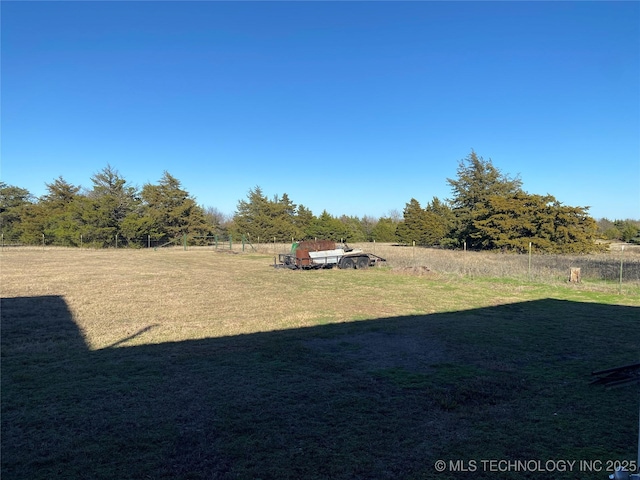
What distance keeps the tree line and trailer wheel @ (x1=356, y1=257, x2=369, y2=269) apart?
14.5 metres

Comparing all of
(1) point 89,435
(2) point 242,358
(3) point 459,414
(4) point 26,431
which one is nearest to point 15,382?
(4) point 26,431

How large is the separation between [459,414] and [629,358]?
3.64 meters

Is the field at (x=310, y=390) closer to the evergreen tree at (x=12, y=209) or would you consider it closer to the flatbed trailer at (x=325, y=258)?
the flatbed trailer at (x=325, y=258)

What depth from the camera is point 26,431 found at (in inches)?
134

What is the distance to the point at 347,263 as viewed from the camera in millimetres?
19656

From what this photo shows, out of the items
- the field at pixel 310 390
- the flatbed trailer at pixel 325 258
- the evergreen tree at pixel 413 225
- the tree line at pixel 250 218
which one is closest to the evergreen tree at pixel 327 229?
the tree line at pixel 250 218

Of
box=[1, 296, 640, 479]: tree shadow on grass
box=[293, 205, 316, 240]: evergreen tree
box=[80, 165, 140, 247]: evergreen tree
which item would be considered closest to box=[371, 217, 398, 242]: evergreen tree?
box=[293, 205, 316, 240]: evergreen tree

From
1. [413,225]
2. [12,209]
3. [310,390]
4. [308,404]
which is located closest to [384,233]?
[413,225]

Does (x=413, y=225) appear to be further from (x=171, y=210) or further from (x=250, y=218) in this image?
(x=171, y=210)

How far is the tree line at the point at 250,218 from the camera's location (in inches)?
1184

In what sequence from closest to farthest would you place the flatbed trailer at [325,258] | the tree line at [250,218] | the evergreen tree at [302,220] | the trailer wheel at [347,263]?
the flatbed trailer at [325,258], the trailer wheel at [347,263], the tree line at [250,218], the evergreen tree at [302,220]

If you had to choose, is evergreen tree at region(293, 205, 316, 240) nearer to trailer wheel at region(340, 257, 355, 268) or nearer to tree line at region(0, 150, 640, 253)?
tree line at region(0, 150, 640, 253)

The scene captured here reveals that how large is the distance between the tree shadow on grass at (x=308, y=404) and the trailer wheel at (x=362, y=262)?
12599 millimetres

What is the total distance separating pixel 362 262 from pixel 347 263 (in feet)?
2.58
